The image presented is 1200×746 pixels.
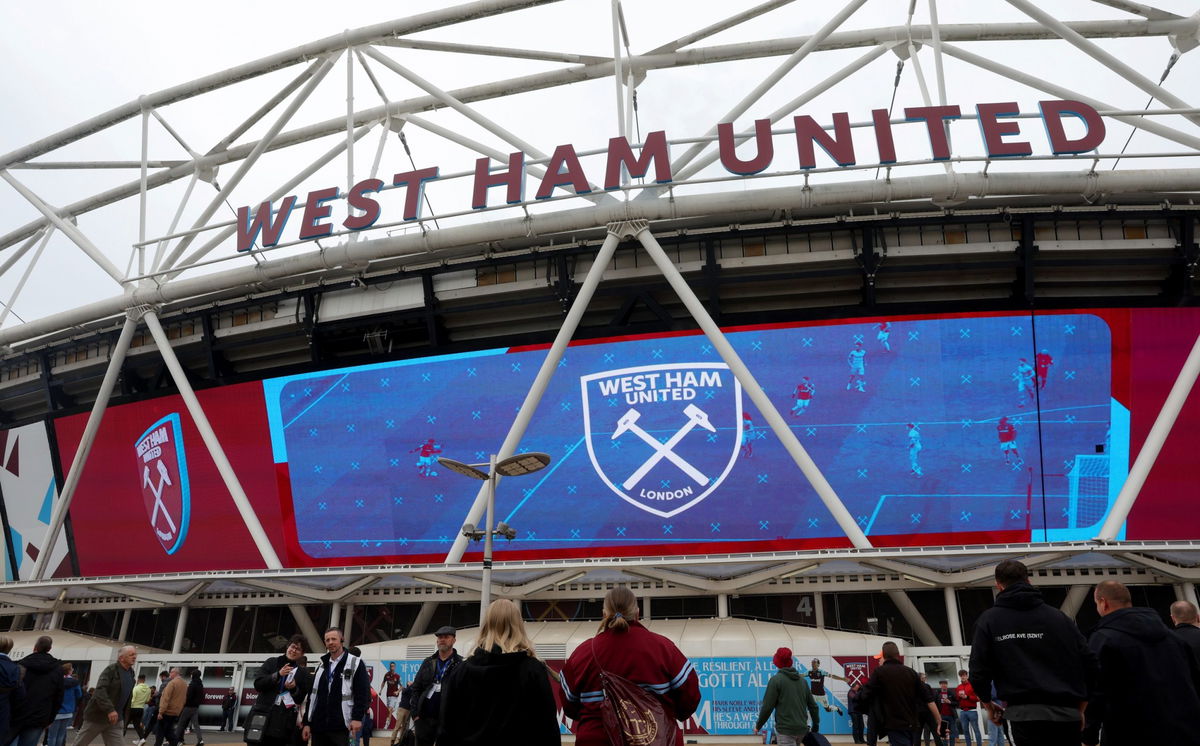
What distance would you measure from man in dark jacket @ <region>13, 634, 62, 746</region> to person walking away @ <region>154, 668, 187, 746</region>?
16.7 ft

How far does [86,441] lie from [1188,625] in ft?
101

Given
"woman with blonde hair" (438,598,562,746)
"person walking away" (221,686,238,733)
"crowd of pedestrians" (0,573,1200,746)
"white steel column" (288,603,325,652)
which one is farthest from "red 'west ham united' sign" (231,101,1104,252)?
"woman with blonde hair" (438,598,562,746)

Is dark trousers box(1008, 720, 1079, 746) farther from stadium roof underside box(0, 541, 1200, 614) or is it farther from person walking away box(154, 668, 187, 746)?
person walking away box(154, 668, 187, 746)

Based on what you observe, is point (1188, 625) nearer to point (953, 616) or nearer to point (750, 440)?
point (953, 616)

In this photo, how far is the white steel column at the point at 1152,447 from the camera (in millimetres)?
20375

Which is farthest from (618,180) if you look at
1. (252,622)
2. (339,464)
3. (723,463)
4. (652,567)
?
(252,622)

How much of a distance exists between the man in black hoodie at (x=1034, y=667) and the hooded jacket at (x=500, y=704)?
3.05 meters

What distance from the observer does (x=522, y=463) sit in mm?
16406

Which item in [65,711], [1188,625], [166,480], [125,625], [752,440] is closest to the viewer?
[1188,625]

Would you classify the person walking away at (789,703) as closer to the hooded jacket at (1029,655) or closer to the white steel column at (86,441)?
the hooded jacket at (1029,655)

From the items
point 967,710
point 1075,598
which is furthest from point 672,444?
point 1075,598

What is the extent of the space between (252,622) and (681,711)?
25.5 meters

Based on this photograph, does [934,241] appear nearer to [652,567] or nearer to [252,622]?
[652,567]

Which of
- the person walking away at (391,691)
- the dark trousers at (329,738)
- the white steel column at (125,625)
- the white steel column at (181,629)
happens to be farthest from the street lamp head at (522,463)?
the white steel column at (125,625)
